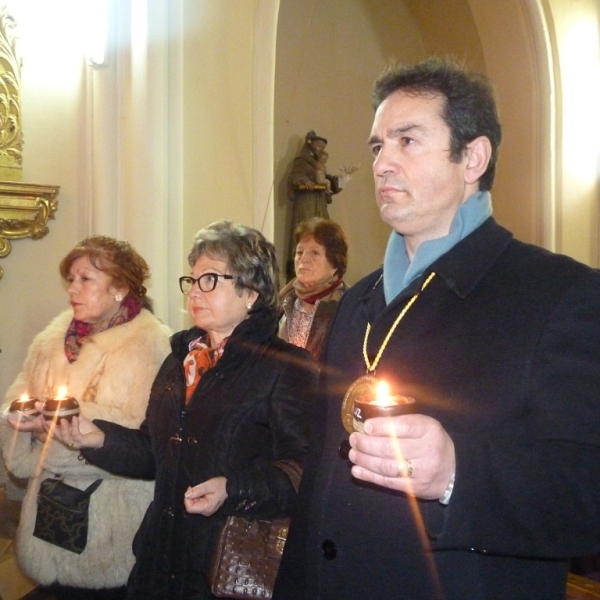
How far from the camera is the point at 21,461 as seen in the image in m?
2.45

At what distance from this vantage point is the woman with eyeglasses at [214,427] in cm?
188

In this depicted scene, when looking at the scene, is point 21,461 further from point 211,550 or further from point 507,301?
point 507,301

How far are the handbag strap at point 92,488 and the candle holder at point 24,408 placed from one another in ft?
1.25

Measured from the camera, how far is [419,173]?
4.57ft

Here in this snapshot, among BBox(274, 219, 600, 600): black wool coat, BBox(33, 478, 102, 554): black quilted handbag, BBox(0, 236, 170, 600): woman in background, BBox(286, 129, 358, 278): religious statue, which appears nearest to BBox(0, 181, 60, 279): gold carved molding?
BBox(0, 236, 170, 600): woman in background

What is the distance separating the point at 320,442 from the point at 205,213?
2.37 metres

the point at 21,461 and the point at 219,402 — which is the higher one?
the point at 219,402

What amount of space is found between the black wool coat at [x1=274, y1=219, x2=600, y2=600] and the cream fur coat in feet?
3.43

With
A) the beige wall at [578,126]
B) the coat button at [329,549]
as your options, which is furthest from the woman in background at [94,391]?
the beige wall at [578,126]

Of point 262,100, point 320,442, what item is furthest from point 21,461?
point 262,100

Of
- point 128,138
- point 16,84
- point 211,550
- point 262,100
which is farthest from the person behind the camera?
point 262,100

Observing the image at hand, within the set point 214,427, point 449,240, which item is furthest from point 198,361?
point 449,240

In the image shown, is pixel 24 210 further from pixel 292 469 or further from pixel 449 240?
pixel 449 240

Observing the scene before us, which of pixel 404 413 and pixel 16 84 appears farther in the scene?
pixel 16 84
